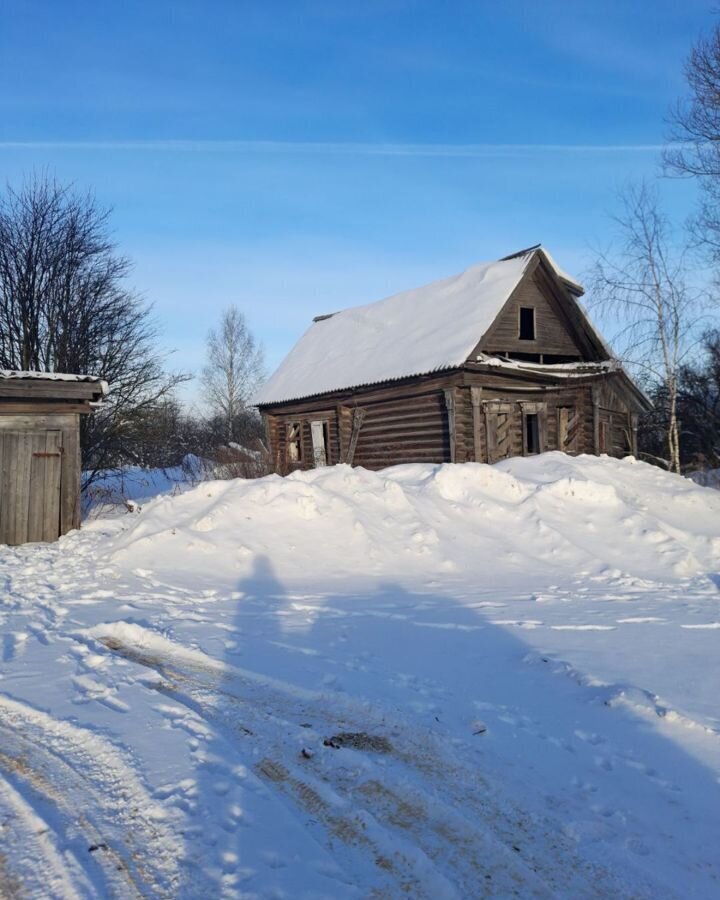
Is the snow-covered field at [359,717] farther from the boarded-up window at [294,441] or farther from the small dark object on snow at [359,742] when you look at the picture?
the boarded-up window at [294,441]

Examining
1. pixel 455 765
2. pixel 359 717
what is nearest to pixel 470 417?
pixel 359 717

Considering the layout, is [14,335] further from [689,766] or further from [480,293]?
[689,766]

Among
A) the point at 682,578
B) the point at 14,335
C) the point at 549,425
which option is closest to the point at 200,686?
the point at 682,578

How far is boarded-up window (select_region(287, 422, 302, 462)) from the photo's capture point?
76.5 ft

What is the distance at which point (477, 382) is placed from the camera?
17062 millimetres

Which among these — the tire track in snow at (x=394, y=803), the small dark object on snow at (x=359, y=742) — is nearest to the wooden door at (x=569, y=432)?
the tire track in snow at (x=394, y=803)

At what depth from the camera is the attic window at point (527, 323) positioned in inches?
752

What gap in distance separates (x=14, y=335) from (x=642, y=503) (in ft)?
58.3

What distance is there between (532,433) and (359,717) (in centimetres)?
1696

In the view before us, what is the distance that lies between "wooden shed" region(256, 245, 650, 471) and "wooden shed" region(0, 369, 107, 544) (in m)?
8.25

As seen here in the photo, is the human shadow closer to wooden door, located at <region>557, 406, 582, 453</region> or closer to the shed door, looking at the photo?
→ the shed door

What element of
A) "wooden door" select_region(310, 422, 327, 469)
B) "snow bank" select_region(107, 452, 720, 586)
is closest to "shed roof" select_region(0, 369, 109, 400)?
"snow bank" select_region(107, 452, 720, 586)

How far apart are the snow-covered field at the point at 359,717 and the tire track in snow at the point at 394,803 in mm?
13

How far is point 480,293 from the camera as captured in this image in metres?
19.2
